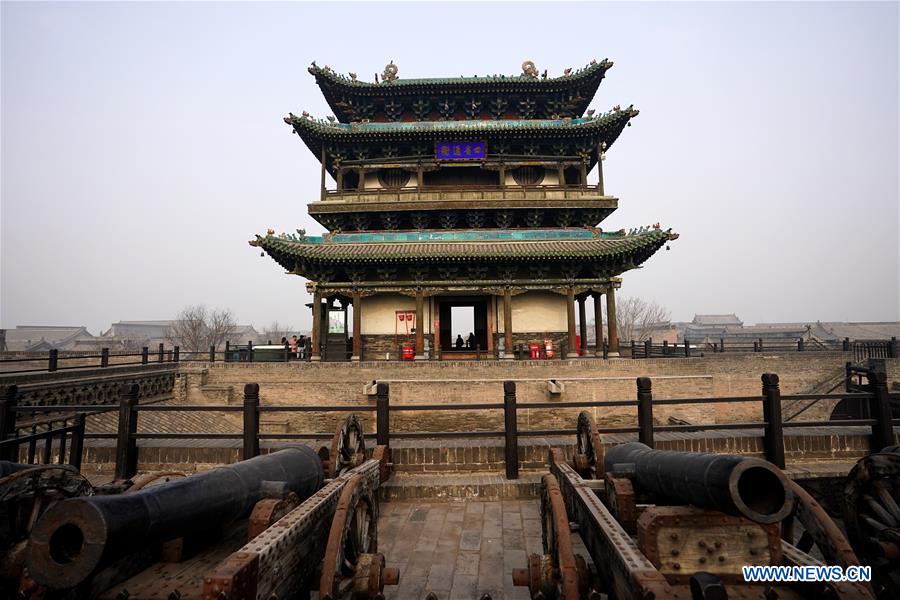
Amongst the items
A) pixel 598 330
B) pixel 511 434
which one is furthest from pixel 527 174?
pixel 511 434

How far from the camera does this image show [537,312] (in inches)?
673

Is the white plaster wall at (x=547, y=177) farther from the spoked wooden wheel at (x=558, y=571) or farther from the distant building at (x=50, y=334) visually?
the distant building at (x=50, y=334)

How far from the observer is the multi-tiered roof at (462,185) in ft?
52.5

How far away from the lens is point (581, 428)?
4898 millimetres

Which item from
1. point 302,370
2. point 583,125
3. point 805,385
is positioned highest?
point 583,125

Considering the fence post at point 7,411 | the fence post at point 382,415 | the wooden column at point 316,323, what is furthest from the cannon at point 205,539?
the wooden column at point 316,323

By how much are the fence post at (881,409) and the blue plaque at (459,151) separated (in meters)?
14.7

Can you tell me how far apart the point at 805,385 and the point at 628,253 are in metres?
7.65

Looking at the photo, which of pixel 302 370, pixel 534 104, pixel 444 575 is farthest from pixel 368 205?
pixel 444 575

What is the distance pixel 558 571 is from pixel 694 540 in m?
0.78

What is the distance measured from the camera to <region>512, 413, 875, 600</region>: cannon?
2.08 meters

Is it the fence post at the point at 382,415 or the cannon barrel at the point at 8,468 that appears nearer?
the cannon barrel at the point at 8,468

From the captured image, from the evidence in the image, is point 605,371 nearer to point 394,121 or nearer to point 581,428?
point 581,428

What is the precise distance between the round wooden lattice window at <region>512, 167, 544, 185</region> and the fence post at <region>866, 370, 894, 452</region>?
14.1 m
